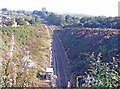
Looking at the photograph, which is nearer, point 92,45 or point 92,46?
point 92,46

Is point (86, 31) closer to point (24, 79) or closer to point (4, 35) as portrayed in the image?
point (4, 35)

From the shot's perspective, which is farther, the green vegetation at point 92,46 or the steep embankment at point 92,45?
the steep embankment at point 92,45

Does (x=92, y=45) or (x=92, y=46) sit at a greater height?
(x=92, y=45)

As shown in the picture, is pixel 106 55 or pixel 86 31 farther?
pixel 86 31

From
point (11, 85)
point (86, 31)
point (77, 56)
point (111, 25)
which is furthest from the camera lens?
point (111, 25)

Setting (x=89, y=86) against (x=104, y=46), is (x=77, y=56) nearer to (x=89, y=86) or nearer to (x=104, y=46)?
(x=104, y=46)

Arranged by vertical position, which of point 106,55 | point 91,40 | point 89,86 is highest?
point 91,40

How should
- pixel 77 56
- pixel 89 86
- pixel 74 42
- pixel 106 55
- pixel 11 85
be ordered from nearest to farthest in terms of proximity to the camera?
pixel 11 85
pixel 89 86
pixel 106 55
pixel 77 56
pixel 74 42

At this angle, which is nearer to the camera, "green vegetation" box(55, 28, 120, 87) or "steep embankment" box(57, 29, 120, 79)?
"green vegetation" box(55, 28, 120, 87)

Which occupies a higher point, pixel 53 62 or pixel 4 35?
pixel 4 35

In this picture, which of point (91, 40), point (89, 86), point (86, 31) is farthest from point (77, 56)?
point (89, 86)
